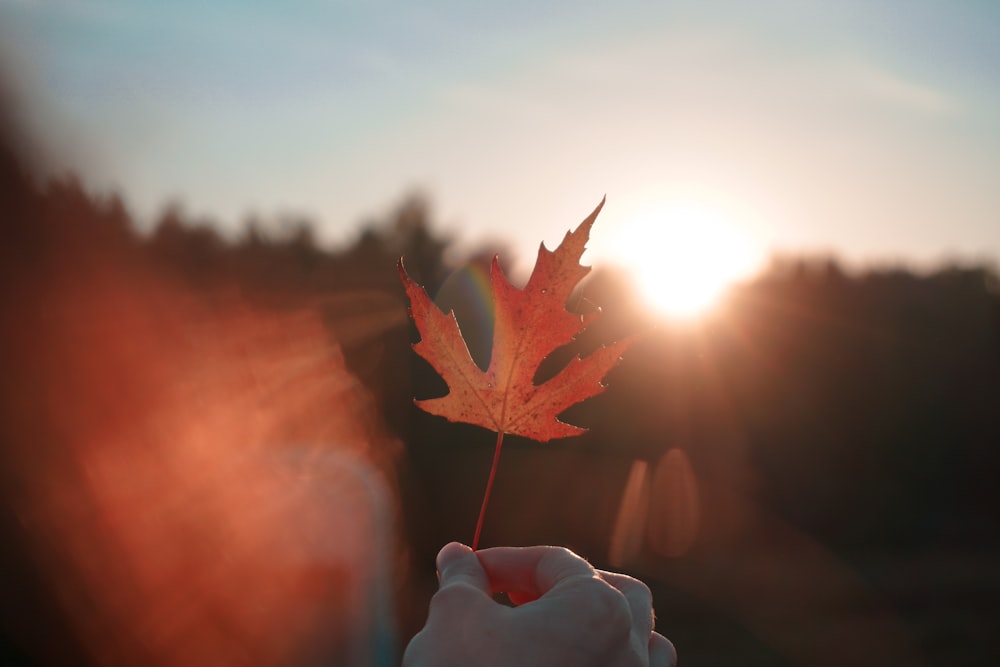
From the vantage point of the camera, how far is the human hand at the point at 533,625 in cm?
99

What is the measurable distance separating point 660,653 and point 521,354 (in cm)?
53

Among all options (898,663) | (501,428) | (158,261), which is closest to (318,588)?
(158,261)

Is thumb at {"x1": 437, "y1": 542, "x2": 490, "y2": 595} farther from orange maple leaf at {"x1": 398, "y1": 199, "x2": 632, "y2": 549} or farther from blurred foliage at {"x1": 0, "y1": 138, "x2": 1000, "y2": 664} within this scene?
blurred foliage at {"x1": 0, "y1": 138, "x2": 1000, "y2": 664}

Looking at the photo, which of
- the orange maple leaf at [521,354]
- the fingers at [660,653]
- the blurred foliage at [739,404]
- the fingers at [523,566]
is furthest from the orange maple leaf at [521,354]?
the blurred foliage at [739,404]

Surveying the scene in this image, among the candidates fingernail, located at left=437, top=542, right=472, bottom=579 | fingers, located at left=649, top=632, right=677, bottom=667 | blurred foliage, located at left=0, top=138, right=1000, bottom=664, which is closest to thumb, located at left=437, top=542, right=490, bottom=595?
fingernail, located at left=437, top=542, right=472, bottom=579

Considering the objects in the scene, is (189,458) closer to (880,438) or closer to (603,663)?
(603,663)

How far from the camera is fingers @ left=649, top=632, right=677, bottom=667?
122 centimetres

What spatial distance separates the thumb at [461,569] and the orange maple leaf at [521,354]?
204 mm

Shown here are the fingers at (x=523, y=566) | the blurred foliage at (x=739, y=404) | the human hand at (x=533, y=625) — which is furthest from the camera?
→ the blurred foliage at (x=739, y=404)

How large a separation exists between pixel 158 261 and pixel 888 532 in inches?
294

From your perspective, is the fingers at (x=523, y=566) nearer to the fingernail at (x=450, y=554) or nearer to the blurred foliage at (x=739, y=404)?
the fingernail at (x=450, y=554)

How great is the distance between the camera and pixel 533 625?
1.00 metres

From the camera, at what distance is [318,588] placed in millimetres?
4441

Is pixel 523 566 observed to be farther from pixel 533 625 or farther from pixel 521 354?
pixel 521 354
